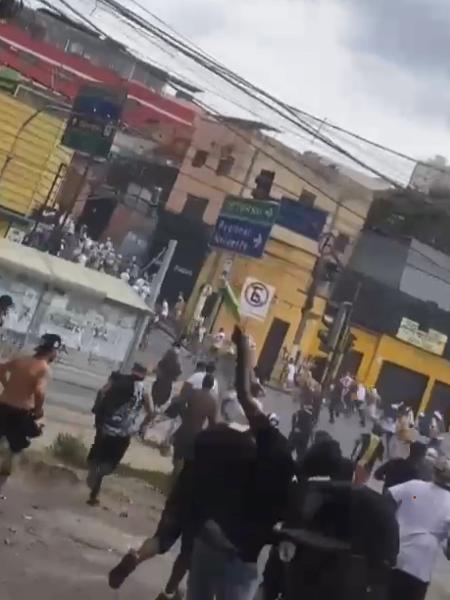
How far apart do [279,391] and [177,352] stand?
98.3 inches

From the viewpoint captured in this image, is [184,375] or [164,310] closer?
[184,375]

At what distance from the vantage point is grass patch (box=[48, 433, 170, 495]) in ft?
38.7

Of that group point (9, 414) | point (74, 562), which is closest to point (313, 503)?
point (74, 562)

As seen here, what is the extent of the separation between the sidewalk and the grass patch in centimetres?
19

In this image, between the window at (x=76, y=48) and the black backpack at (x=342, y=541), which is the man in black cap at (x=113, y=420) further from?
the window at (x=76, y=48)

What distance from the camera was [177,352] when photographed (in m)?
17.1

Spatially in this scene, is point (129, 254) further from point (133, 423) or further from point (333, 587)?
point (333, 587)

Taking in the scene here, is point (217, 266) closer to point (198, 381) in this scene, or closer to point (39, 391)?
point (198, 381)

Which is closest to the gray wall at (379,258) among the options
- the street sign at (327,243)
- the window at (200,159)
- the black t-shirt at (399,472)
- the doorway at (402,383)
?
the doorway at (402,383)

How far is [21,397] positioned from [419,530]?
332cm

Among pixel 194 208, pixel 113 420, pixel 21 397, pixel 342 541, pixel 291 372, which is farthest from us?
pixel 194 208

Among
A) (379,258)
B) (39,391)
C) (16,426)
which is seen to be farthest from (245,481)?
(379,258)

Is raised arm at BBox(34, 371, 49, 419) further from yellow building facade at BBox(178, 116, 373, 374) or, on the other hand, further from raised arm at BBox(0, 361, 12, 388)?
yellow building facade at BBox(178, 116, 373, 374)

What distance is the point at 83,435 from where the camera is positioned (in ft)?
45.4
